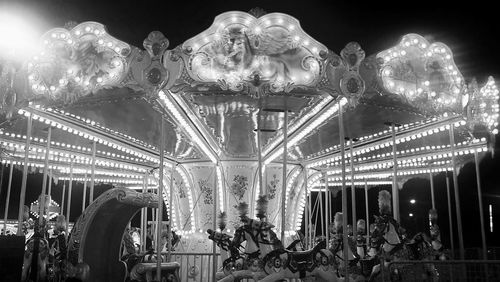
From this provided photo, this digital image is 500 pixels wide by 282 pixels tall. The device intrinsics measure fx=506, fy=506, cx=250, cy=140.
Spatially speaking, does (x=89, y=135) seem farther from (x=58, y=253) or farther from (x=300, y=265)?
(x=300, y=265)

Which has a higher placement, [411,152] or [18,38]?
[18,38]

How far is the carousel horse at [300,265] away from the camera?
23.5ft

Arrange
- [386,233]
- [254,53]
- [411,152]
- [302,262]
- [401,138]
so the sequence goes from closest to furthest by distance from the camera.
→ [254,53] → [302,262] → [386,233] → [401,138] → [411,152]

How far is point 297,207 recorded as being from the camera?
486 inches

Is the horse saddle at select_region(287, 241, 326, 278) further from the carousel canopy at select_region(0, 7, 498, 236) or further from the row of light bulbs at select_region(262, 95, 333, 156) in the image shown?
the row of light bulbs at select_region(262, 95, 333, 156)

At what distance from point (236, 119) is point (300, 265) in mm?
2928

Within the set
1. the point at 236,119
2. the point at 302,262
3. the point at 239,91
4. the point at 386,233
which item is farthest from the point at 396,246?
the point at 239,91

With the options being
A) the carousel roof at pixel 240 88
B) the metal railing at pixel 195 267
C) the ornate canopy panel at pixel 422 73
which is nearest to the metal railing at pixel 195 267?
the metal railing at pixel 195 267

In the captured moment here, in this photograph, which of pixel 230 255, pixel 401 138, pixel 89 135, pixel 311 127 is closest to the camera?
pixel 230 255

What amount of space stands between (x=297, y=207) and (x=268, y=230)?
5.11m

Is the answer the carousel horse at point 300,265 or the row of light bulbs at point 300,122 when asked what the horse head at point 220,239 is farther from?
the row of light bulbs at point 300,122

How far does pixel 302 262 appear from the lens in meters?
7.26

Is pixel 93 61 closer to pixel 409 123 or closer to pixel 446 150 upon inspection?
pixel 409 123

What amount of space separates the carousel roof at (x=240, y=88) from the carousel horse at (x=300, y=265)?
2.06 metres
